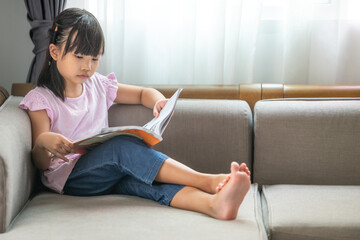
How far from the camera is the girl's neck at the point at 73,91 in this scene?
1.63 m

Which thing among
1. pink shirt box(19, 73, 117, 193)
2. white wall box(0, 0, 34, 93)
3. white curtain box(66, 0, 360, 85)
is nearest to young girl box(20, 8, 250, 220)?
pink shirt box(19, 73, 117, 193)

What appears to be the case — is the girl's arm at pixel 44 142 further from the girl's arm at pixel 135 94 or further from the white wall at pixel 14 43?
the white wall at pixel 14 43

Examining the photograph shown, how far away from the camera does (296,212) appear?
4.25 ft

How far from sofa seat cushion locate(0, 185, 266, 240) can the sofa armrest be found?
0.04 m

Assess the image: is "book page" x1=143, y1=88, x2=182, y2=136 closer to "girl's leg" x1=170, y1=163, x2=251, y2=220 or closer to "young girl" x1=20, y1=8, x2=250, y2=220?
"young girl" x1=20, y1=8, x2=250, y2=220

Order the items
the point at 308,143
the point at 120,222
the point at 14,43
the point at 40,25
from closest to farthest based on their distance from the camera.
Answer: the point at 120,222
the point at 308,143
the point at 40,25
the point at 14,43

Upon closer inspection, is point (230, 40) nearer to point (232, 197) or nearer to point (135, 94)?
point (135, 94)

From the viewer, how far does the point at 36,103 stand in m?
1.51

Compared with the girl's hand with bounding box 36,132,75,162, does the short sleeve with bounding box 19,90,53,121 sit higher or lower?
higher

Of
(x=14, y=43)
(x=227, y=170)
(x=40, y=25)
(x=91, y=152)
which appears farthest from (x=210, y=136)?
(x=14, y=43)

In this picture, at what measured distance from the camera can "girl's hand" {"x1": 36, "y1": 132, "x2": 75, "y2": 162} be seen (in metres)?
1.33

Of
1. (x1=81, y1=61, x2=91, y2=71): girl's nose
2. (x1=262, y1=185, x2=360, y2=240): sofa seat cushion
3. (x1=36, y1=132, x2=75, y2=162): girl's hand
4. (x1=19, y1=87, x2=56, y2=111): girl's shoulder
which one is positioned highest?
(x1=81, y1=61, x2=91, y2=71): girl's nose

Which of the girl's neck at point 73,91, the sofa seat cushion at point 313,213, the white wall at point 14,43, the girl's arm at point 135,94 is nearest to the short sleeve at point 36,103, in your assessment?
the girl's neck at point 73,91

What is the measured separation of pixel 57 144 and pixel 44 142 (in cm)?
5
